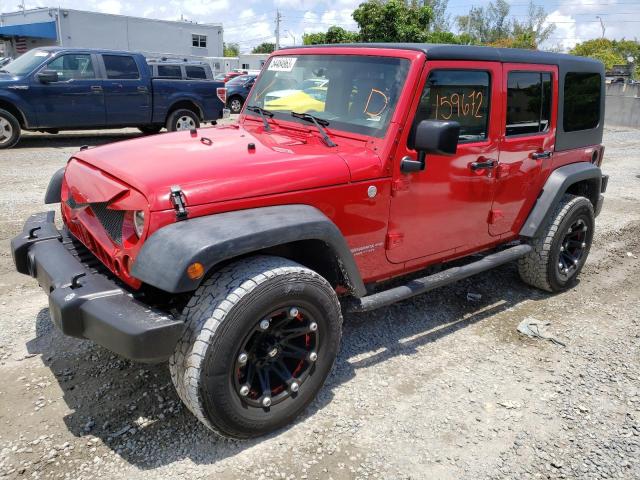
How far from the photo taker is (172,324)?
2312 mm

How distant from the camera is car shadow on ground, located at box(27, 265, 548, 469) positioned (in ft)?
8.82

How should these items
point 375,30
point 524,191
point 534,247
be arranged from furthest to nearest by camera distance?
point 375,30
point 534,247
point 524,191

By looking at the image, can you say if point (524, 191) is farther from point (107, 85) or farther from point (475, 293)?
→ point (107, 85)

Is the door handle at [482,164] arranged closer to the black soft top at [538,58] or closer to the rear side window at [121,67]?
the black soft top at [538,58]

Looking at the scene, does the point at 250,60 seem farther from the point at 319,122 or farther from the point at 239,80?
the point at 319,122

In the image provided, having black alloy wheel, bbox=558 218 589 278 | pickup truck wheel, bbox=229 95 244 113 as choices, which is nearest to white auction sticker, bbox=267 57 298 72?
black alloy wheel, bbox=558 218 589 278

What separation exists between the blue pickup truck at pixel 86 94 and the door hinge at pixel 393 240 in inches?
363

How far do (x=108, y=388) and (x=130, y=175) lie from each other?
1.27 m

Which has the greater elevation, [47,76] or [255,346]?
[47,76]

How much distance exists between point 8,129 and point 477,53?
31.3 ft

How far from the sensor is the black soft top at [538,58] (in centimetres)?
335

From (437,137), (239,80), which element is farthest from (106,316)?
(239,80)

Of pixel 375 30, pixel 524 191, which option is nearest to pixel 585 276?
pixel 524 191

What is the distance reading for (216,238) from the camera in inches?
91.9
